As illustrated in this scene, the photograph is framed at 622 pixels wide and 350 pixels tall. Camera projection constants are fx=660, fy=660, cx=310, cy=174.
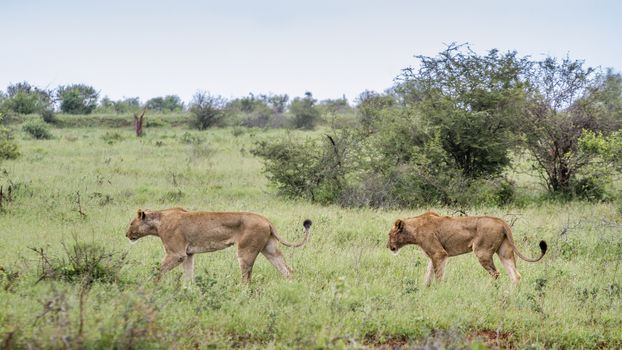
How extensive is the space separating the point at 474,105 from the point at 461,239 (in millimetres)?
9856

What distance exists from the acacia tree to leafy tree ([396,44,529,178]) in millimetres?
893

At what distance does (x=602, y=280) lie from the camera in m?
9.81

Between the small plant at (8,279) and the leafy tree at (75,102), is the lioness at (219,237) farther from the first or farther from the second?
the leafy tree at (75,102)

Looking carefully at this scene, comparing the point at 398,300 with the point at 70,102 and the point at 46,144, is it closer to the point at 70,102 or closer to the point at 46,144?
the point at 46,144

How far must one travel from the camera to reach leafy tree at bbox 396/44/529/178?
18500 mm

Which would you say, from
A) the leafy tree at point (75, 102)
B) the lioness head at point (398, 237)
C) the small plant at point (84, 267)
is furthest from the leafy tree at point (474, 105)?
the leafy tree at point (75, 102)

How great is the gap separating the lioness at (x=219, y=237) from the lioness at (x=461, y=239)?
6.21 ft

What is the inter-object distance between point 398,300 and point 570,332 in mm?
1986

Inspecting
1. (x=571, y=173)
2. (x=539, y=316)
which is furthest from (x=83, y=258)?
(x=571, y=173)

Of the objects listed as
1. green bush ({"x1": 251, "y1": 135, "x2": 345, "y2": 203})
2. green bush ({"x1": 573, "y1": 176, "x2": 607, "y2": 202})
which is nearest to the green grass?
green bush ({"x1": 251, "y1": 135, "x2": 345, "y2": 203})

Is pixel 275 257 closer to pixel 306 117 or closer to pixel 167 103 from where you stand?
pixel 306 117

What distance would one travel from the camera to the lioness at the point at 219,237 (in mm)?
8883

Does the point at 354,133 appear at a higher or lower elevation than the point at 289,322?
higher

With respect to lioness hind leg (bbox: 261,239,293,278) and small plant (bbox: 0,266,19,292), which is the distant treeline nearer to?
lioness hind leg (bbox: 261,239,293,278)
